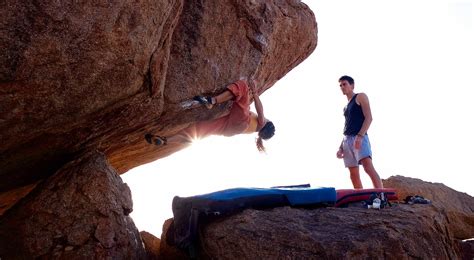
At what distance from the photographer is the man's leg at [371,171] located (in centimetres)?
934

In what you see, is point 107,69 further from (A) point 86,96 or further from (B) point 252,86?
(B) point 252,86

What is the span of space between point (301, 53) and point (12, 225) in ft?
30.7

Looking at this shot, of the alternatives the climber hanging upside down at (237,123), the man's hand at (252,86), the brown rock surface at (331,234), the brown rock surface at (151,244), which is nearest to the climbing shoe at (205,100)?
the climber hanging upside down at (237,123)

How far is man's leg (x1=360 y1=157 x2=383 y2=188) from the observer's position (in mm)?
9344

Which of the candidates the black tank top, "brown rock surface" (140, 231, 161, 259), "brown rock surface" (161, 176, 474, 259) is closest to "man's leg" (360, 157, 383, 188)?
the black tank top

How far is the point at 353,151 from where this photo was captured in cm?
970

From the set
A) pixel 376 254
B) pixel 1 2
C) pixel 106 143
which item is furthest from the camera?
pixel 106 143

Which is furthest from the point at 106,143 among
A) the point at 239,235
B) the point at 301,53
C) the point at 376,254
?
the point at 301,53

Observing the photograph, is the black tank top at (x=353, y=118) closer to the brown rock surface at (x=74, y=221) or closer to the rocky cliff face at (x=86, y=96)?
the rocky cliff face at (x=86, y=96)

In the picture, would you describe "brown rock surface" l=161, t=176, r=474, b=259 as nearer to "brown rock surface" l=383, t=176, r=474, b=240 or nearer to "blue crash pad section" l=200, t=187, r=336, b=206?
"blue crash pad section" l=200, t=187, r=336, b=206

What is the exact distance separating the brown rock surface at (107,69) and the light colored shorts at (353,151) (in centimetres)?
287

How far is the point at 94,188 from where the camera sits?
682cm

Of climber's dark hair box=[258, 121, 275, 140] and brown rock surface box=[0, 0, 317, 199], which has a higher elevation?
brown rock surface box=[0, 0, 317, 199]

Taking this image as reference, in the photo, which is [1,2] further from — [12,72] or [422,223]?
[422,223]
